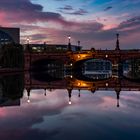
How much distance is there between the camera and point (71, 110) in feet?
94.9

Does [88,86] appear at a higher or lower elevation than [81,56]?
lower

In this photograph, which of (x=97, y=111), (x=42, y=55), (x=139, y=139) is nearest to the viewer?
(x=139, y=139)

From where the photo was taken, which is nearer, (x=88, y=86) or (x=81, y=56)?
(x=88, y=86)

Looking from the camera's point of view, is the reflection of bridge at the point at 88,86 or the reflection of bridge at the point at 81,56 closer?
the reflection of bridge at the point at 88,86

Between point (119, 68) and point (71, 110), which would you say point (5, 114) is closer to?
point (71, 110)

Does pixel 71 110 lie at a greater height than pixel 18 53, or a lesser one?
lesser

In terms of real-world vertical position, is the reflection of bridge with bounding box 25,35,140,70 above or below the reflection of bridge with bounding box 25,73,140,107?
above

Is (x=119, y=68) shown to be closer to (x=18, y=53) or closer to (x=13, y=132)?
(x=18, y=53)

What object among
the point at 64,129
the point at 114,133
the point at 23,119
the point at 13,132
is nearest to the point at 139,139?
the point at 114,133

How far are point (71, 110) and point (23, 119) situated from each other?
19.1ft

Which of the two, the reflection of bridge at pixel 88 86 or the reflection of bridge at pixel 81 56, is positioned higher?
the reflection of bridge at pixel 81 56

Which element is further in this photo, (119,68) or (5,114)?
(119,68)

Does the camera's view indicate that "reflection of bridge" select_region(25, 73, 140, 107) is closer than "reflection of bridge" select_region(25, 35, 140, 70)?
Yes

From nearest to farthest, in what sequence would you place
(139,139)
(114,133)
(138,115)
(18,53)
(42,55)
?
1. (139,139)
2. (114,133)
3. (138,115)
4. (18,53)
5. (42,55)
